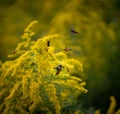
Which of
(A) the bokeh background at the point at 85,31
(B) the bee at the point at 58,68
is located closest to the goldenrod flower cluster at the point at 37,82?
(B) the bee at the point at 58,68

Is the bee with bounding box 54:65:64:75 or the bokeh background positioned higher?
the bokeh background

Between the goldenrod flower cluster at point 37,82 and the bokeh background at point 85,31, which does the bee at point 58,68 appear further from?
the bokeh background at point 85,31

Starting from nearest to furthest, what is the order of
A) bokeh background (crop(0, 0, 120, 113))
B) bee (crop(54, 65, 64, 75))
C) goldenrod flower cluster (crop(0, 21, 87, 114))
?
1. goldenrod flower cluster (crop(0, 21, 87, 114))
2. bee (crop(54, 65, 64, 75))
3. bokeh background (crop(0, 0, 120, 113))

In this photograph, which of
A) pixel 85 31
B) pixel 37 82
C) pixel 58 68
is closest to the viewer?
pixel 37 82

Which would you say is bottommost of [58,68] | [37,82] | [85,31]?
[37,82]

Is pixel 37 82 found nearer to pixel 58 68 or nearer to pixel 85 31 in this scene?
pixel 58 68

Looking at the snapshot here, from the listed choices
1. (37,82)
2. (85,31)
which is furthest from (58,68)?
(85,31)

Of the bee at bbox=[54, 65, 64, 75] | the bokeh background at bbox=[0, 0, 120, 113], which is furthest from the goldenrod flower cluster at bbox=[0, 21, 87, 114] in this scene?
the bokeh background at bbox=[0, 0, 120, 113]

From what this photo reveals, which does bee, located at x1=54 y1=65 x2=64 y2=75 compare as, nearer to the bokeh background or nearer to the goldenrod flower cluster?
the goldenrod flower cluster

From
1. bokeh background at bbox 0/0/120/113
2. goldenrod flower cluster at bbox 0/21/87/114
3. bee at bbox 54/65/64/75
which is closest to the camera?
goldenrod flower cluster at bbox 0/21/87/114
